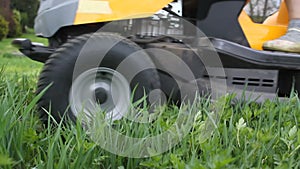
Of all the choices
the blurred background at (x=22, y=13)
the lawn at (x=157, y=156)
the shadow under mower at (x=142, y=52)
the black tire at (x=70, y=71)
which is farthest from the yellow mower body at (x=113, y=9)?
the blurred background at (x=22, y=13)

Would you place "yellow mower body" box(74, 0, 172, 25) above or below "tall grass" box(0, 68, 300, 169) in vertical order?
above

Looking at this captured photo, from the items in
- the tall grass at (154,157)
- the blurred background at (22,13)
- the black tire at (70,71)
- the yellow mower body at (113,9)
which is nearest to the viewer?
the tall grass at (154,157)

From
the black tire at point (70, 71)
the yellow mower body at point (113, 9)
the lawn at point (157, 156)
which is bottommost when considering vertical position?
the lawn at point (157, 156)

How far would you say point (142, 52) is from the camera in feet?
4.91

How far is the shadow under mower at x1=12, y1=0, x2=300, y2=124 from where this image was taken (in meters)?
1.42

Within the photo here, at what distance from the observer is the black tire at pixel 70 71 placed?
1369mm

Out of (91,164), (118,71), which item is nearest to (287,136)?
(91,164)

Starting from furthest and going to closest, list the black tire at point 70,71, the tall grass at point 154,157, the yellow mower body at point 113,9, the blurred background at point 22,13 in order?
1. the blurred background at point 22,13
2. the yellow mower body at point 113,9
3. the black tire at point 70,71
4. the tall grass at point 154,157

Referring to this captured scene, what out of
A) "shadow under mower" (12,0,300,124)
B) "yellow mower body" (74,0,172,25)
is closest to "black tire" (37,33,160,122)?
"shadow under mower" (12,0,300,124)

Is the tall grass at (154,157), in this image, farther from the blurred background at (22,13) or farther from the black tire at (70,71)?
the blurred background at (22,13)

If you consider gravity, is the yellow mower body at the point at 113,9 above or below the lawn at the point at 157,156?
above

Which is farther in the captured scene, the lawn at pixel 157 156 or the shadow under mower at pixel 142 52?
the shadow under mower at pixel 142 52

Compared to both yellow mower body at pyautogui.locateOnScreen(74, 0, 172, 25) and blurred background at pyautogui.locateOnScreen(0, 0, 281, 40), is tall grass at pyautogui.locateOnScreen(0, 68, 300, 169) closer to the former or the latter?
yellow mower body at pyautogui.locateOnScreen(74, 0, 172, 25)

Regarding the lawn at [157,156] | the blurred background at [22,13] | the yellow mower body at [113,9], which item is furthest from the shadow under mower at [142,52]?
the blurred background at [22,13]
